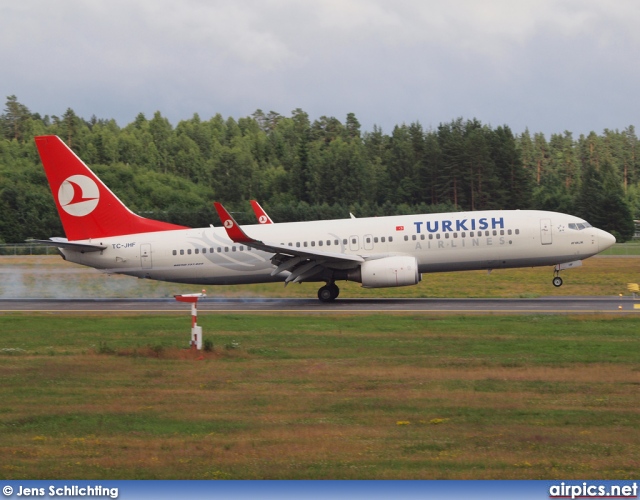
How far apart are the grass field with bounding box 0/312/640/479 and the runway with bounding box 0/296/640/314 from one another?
549cm

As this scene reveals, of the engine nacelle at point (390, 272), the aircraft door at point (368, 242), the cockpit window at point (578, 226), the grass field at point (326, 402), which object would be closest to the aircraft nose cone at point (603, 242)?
the cockpit window at point (578, 226)

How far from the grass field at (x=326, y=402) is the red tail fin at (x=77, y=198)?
36.1 feet

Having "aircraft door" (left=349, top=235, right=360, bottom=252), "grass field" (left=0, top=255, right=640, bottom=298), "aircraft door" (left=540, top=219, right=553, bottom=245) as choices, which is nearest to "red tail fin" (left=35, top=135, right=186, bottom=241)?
"grass field" (left=0, top=255, right=640, bottom=298)

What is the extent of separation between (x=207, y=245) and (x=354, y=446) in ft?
83.3

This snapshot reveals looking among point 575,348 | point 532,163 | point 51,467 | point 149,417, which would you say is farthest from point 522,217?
point 532,163

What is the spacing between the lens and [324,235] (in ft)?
127

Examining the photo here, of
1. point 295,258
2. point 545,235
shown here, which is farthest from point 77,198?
point 545,235

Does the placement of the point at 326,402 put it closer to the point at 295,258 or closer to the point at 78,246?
the point at 295,258

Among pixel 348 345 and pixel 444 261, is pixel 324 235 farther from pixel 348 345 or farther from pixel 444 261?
pixel 348 345

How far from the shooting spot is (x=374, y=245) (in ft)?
125

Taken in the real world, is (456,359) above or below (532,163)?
below

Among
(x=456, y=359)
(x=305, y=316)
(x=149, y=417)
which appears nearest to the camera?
(x=149, y=417)

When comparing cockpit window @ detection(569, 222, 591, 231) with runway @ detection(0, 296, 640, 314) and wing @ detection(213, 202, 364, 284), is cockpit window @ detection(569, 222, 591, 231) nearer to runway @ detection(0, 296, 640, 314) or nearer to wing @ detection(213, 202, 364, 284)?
runway @ detection(0, 296, 640, 314)

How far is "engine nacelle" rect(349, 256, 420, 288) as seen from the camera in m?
36.6
